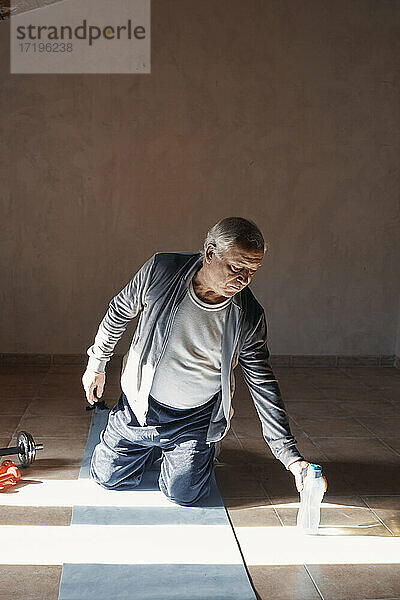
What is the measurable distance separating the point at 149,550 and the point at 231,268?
925mm

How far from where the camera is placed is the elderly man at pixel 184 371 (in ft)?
8.41

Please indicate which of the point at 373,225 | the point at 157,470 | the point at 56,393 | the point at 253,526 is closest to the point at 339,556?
the point at 253,526

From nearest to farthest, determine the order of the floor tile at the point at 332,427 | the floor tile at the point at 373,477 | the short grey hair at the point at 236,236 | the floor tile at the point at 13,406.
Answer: the short grey hair at the point at 236,236 < the floor tile at the point at 373,477 < the floor tile at the point at 332,427 < the floor tile at the point at 13,406

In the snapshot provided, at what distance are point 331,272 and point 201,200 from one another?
1053 millimetres

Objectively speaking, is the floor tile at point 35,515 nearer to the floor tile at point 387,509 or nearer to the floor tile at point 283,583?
the floor tile at point 283,583

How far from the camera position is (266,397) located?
8.31ft

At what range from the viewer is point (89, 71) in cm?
494

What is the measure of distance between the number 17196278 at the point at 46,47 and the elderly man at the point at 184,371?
2.80m

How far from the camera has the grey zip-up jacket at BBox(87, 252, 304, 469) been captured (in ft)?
8.38

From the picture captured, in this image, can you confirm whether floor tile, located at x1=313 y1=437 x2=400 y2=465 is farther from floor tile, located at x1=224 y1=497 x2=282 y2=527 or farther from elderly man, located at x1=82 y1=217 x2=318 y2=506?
elderly man, located at x1=82 y1=217 x2=318 y2=506

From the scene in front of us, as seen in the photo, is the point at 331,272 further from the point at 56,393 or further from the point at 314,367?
the point at 56,393

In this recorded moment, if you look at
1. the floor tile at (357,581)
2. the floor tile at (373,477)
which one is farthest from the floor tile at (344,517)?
the floor tile at (357,581)

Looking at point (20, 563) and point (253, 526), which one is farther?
point (253, 526)

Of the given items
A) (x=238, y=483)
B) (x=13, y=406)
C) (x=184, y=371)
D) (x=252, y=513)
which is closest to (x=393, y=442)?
(x=238, y=483)
